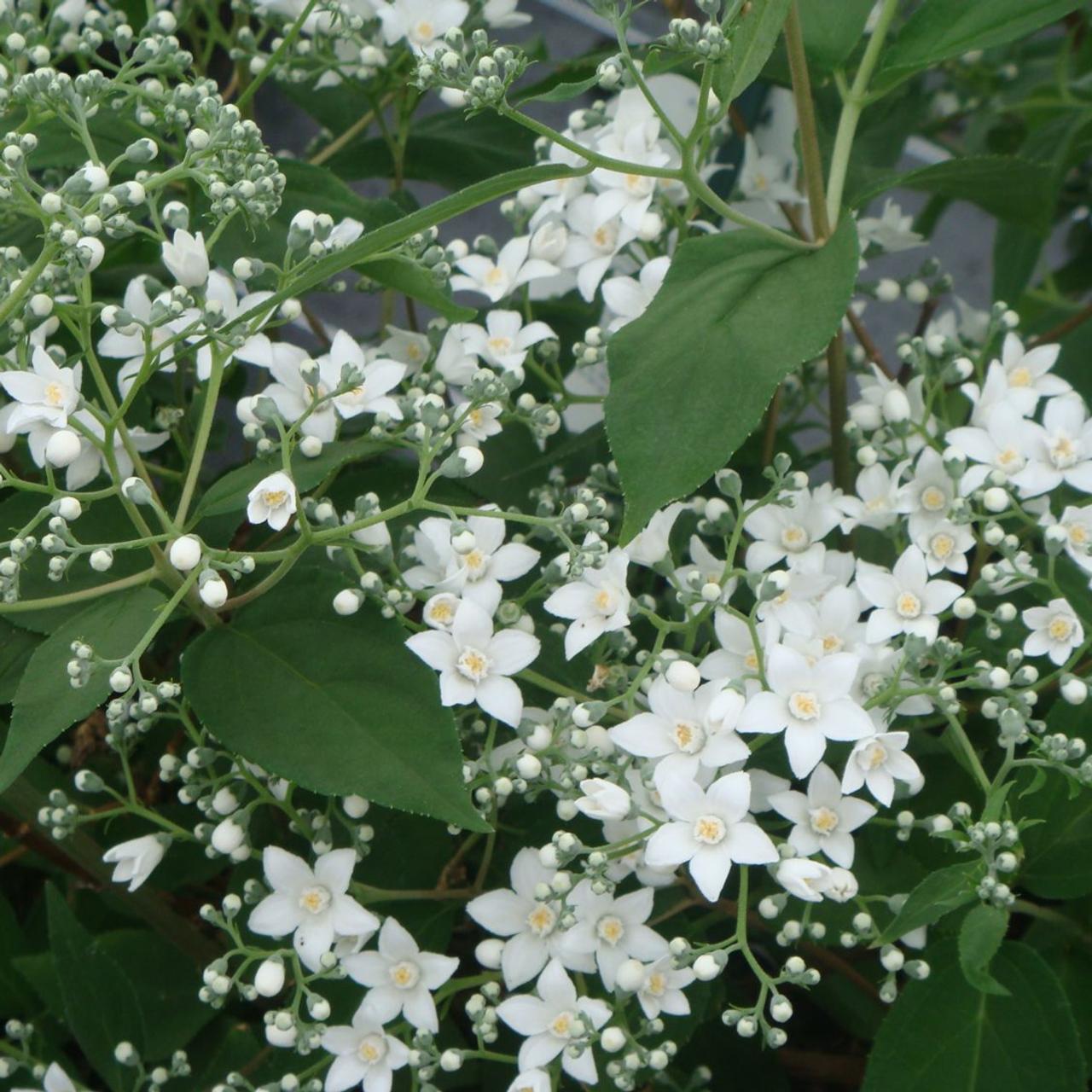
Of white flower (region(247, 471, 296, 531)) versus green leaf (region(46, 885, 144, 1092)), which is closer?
white flower (region(247, 471, 296, 531))

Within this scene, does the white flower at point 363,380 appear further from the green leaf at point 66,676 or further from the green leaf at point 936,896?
the green leaf at point 936,896

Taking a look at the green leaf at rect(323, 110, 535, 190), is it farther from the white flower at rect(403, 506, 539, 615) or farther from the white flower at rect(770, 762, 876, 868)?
the white flower at rect(770, 762, 876, 868)

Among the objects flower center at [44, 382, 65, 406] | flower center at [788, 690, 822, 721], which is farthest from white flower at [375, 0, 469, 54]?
flower center at [788, 690, 822, 721]

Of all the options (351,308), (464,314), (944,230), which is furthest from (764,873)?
(944,230)

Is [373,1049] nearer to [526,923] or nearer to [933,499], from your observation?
[526,923]

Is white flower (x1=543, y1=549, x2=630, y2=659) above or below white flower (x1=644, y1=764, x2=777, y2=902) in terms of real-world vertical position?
above

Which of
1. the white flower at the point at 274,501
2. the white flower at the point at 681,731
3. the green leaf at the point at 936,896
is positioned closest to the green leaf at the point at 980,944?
the green leaf at the point at 936,896
